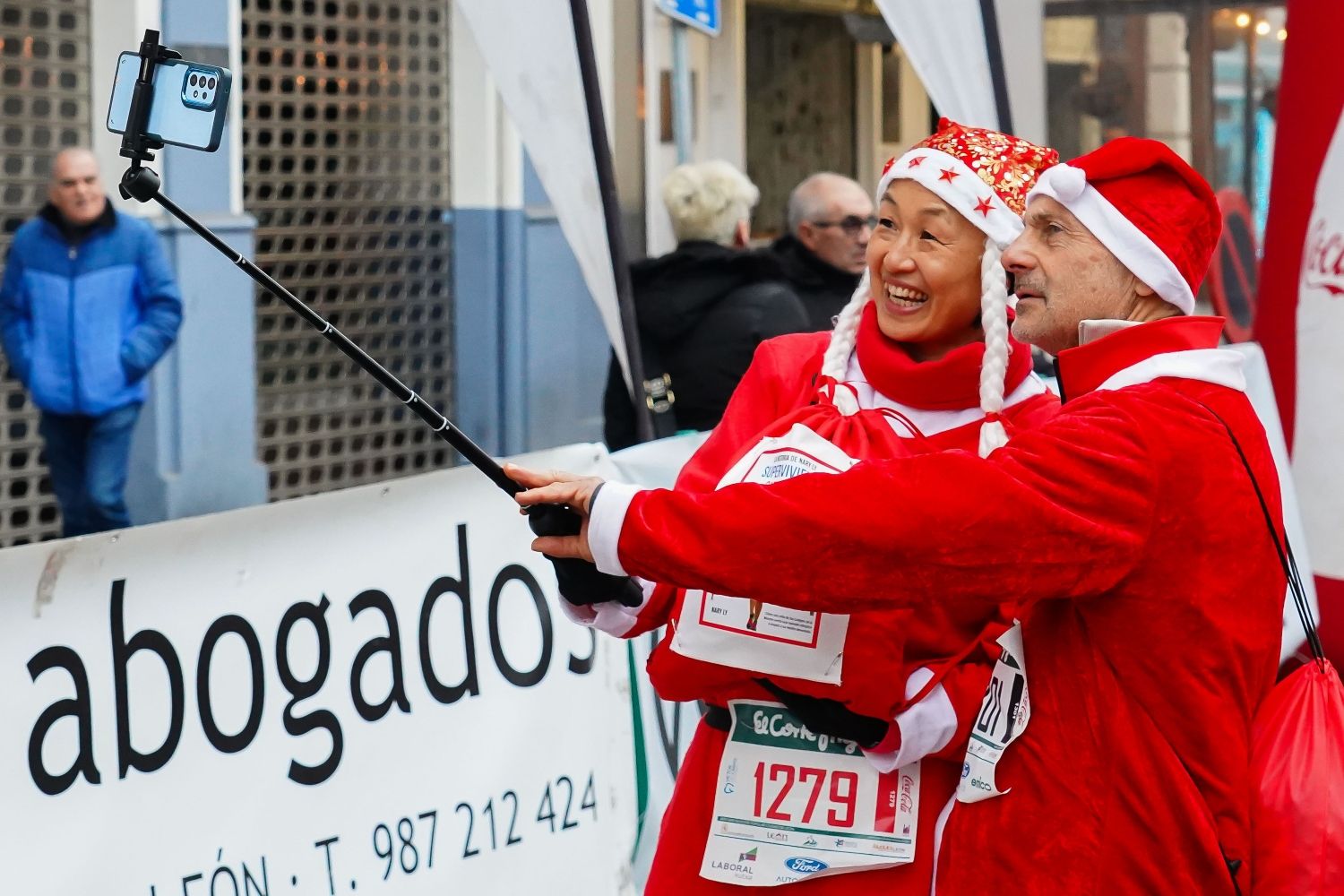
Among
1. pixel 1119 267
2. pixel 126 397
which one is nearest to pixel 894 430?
pixel 1119 267

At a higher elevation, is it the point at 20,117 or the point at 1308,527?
the point at 20,117

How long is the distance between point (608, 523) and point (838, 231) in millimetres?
4510

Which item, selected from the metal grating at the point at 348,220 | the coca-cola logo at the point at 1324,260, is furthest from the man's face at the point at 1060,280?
the metal grating at the point at 348,220

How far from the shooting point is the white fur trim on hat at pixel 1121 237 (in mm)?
2287

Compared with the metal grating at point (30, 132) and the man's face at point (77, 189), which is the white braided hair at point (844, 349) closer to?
the man's face at point (77, 189)

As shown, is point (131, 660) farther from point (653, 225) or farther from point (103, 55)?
point (653, 225)

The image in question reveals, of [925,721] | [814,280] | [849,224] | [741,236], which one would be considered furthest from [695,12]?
A: [925,721]

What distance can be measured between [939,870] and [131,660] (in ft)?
4.92

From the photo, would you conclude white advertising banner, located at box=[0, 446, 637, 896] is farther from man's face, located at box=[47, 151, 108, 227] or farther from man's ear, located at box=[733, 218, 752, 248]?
man's face, located at box=[47, 151, 108, 227]

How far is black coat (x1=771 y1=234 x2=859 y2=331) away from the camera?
643 centimetres

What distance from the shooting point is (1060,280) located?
2346mm

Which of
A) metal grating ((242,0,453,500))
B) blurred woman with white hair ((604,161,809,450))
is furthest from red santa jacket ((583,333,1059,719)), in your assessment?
metal grating ((242,0,453,500))

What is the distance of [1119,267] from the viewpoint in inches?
91.1

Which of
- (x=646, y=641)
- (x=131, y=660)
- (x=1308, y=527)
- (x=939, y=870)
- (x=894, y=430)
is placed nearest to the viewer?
(x=939, y=870)
